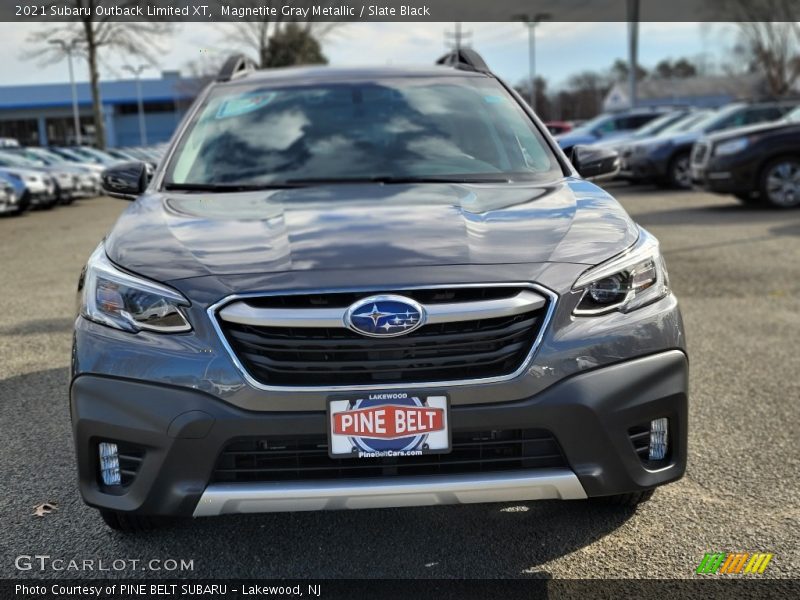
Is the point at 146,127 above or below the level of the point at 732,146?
below

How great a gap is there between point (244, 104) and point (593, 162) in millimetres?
1640

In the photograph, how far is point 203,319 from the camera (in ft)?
8.13

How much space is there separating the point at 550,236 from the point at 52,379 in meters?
3.37

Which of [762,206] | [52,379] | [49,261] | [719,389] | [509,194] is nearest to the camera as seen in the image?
[509,194]

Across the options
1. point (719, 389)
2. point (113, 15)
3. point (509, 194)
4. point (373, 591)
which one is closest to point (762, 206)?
point (719, 389)

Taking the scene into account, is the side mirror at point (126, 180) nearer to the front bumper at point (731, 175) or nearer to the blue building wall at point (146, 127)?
the front bumper at point (731, 175)

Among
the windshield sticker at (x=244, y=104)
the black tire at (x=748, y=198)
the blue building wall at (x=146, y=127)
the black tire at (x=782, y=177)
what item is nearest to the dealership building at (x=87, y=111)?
the blue building wall at (x=146, y=127)

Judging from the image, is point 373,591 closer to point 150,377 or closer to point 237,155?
point 150,377

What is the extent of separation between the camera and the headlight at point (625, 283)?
2594 mm

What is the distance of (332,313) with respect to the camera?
7.98 ft

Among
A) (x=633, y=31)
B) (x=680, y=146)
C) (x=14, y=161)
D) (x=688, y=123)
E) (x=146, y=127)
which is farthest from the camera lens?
(x=146, y=127)

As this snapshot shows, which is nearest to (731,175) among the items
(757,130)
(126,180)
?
(757,130)

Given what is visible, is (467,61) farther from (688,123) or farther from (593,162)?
(688,123)

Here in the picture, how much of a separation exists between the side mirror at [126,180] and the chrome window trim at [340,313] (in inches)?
67.7
